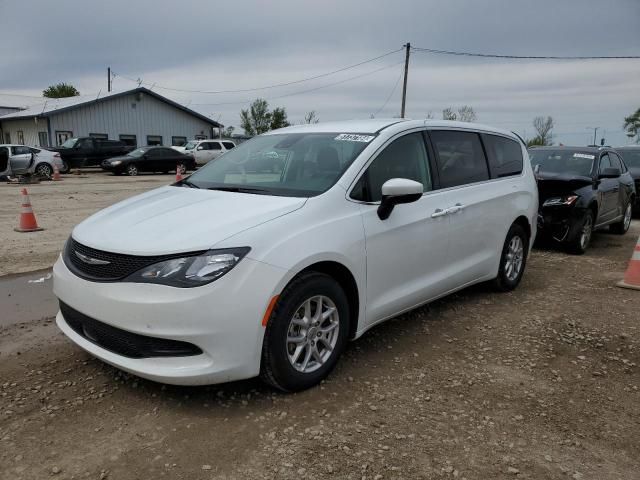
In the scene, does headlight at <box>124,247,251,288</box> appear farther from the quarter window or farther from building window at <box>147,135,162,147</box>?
building window at <box>147,135,162,147</box>

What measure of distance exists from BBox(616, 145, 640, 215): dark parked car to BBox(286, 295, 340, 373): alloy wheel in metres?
10.9

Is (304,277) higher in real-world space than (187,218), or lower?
lower

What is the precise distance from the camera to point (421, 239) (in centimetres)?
400

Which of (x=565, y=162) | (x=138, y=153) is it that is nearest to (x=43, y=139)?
(x=138, y=153)

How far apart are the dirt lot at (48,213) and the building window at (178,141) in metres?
16.7

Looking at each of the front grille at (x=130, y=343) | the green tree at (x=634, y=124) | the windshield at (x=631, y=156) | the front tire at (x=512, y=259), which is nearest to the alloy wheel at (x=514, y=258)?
the front tire at (x=512, y=259)

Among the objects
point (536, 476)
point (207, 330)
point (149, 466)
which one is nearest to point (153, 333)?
point (207, 330)

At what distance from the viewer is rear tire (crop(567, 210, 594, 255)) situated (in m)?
7.63

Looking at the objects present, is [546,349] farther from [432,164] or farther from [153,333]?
[153,333]

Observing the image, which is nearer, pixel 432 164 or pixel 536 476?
pixel 536 476

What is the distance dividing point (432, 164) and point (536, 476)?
8.29 ft

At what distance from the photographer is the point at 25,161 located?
20.1m

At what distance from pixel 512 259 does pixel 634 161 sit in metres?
8.84

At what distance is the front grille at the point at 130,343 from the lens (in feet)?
9.45
